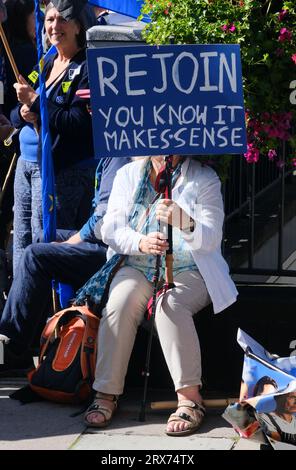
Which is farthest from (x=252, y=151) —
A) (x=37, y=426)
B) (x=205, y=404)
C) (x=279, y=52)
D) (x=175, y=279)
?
(x=37, y=426)

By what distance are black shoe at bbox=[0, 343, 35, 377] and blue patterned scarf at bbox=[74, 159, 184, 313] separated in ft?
2.04

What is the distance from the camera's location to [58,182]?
604 centimetres

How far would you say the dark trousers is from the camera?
18.5ft

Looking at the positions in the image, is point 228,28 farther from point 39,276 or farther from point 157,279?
point 39,276

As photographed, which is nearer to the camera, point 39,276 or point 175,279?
point 175,279

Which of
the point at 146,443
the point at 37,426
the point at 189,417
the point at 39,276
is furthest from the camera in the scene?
the point at 39,276

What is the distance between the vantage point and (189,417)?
5043 millimetres

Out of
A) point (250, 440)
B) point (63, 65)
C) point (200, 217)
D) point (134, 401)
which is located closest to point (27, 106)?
point (63, 65)

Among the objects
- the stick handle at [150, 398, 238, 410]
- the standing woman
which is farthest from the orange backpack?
the standing woman

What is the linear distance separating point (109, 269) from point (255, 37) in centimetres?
131

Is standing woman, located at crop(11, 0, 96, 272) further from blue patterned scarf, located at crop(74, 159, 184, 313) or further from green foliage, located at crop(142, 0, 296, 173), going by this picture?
green foliage, located at crop(142, 0, 296, 173)

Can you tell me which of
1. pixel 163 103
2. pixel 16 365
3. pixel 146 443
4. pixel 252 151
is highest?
pixel 163 103

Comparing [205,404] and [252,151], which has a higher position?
[252,151]

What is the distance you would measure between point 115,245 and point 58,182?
91 centimetres
